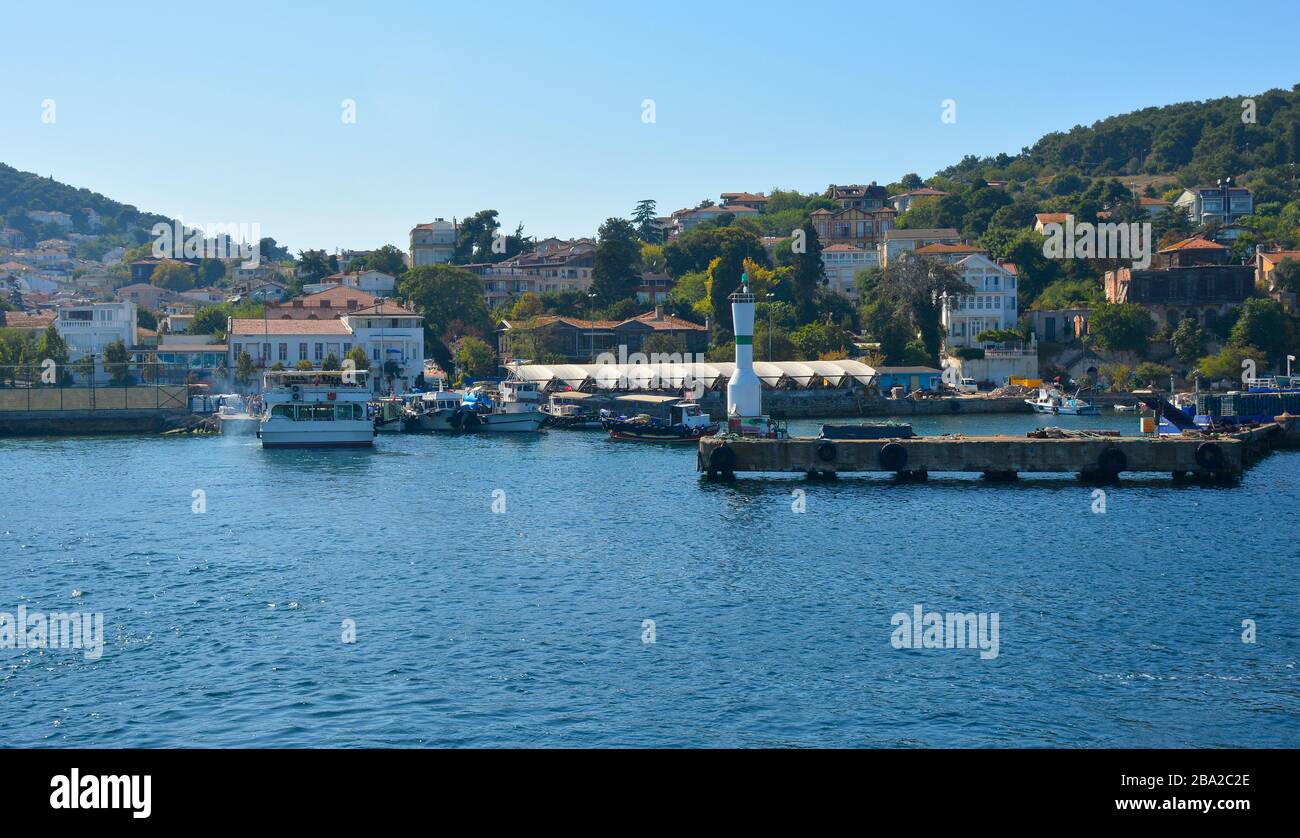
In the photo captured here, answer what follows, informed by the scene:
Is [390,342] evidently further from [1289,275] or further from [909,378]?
[1289,275]

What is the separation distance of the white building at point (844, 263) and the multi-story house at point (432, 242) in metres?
42.5

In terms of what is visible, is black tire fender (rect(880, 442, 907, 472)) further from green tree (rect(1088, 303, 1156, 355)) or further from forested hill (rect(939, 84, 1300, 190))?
forested hill (rect(939, 84, 1300, 190))

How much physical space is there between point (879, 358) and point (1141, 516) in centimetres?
5329

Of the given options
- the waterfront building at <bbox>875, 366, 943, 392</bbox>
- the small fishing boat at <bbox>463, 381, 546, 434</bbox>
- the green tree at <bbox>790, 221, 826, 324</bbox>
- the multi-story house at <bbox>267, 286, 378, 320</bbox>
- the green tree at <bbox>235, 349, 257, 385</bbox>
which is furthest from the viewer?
the green tree at <bbox>790, 221, 826, 324</bbox>

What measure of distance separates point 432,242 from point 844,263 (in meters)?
48.1

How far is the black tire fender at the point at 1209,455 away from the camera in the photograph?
4281 cm

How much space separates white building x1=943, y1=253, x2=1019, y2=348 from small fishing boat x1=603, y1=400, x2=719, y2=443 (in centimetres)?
3607

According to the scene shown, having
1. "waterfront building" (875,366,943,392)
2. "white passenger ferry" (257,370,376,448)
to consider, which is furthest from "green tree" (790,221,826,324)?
"white passenger ferry" (257,370,376,448)

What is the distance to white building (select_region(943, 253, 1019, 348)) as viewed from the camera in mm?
92562

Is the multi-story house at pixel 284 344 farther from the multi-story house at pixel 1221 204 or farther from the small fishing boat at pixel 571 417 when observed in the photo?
the multi-story house at pixel 1221 204

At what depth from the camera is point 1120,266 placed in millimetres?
Answer: 98625

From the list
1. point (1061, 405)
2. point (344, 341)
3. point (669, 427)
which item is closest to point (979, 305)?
point (1061, 405)

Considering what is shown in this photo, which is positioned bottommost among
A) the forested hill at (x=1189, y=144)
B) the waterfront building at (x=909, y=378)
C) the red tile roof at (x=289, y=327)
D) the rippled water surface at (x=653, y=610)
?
the rippled water surface at (x=653, y=610)

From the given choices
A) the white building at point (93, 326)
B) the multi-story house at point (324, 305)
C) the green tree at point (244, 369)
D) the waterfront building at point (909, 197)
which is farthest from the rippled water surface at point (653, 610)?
the waterfront building at point (909, 197)
